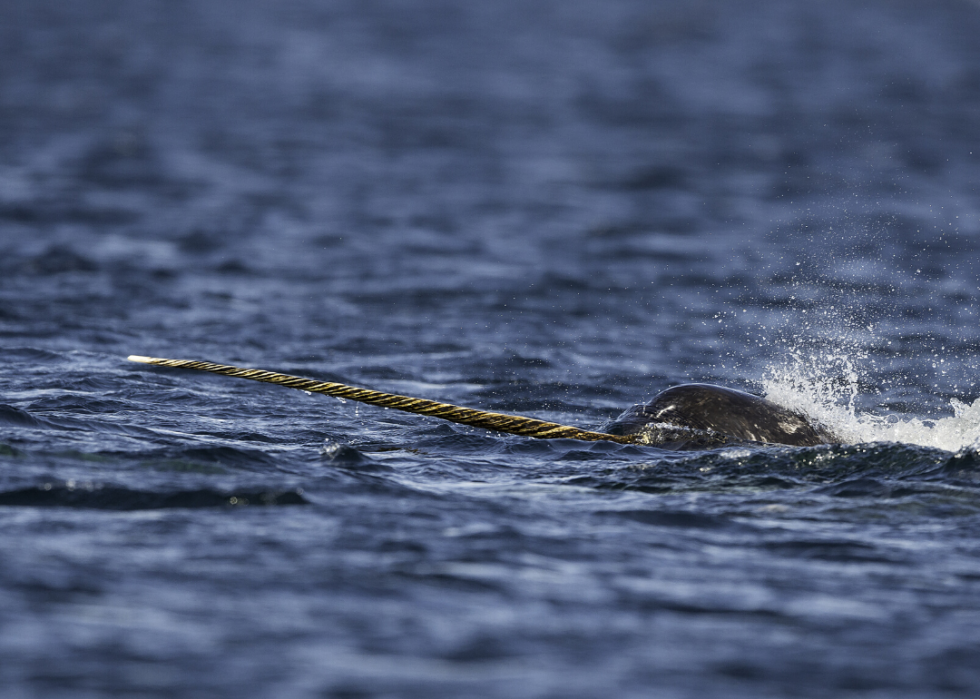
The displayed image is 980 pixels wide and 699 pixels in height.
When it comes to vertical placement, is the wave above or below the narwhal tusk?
below

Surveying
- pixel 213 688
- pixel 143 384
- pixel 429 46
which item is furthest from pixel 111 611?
pixel 429 46

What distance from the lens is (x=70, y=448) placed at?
7047 millimetres

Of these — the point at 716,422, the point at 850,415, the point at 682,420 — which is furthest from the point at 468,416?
the point at 850,415

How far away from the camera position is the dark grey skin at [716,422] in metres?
7.64

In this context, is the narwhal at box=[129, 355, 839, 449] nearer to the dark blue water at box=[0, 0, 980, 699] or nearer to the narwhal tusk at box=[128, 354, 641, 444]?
the narwhal tusk at box=[128, 354, 641, 444]

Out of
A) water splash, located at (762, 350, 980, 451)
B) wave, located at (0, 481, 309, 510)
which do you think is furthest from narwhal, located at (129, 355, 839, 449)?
wave, located at (0, 481, 309, 510)

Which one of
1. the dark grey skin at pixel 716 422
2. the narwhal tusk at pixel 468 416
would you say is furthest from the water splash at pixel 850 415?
the narwhal tusk at pixel 468 416

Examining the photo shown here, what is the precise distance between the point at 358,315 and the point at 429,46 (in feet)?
111

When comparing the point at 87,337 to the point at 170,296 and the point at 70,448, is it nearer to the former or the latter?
the point at 170,296

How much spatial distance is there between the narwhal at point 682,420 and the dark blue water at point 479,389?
0.56 ft

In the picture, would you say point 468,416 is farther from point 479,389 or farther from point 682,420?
point 479,389

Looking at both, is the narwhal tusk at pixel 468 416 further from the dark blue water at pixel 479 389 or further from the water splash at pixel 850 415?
the water splash at pixel 850 415

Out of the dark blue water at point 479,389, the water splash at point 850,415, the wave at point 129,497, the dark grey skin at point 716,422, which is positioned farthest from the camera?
the water splash at point 850,415

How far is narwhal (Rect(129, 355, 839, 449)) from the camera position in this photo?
25.1 feet
